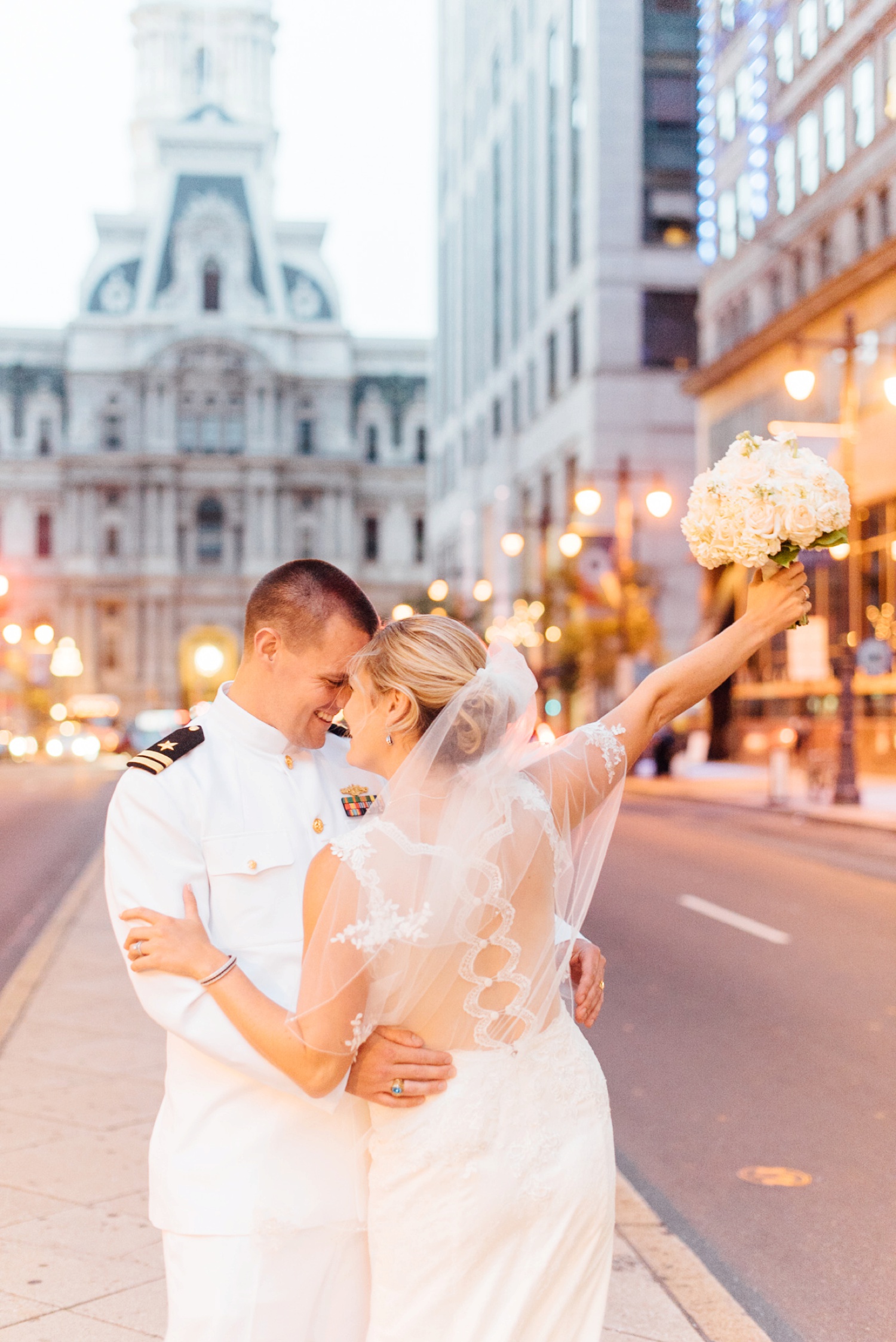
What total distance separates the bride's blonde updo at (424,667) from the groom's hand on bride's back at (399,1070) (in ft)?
1.70

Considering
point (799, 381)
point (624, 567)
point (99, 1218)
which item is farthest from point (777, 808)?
point (99, 1218)

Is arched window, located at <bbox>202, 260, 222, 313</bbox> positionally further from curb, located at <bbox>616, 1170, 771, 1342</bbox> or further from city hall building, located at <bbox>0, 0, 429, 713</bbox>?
curb, located at <bbox>616, 1170, 771, 1342</bbox>

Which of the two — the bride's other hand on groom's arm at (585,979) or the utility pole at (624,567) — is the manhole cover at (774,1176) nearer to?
the bride's other hand on groom's arm at (585,979)

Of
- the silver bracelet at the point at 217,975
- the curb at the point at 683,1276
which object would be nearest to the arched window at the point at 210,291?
the curb at the point at 683,1276

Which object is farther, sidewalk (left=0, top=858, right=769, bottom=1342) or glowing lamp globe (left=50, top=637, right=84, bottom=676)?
glowing lamp globe (left=50, top=637, right=84, bottom=676)

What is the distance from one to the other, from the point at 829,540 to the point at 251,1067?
1487mm

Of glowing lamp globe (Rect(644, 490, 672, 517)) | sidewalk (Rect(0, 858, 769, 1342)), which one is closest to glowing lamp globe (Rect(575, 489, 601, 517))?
glowing lamp globe (Rect(644, 490, 672, 517))

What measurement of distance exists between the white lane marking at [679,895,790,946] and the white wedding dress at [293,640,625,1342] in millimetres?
9421

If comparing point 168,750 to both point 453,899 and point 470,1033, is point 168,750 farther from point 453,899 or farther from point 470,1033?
point 470,1033

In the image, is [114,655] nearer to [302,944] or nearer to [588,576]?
[588,576]

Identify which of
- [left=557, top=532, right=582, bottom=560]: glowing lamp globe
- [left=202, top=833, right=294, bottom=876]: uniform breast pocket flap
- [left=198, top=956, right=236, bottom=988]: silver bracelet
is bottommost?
[left=198, top=956, right=236, bottom=988]: silver bracelet

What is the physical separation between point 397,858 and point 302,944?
31 cm

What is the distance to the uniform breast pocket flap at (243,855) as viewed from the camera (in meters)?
2.96

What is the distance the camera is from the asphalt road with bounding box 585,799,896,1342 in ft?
17.6
